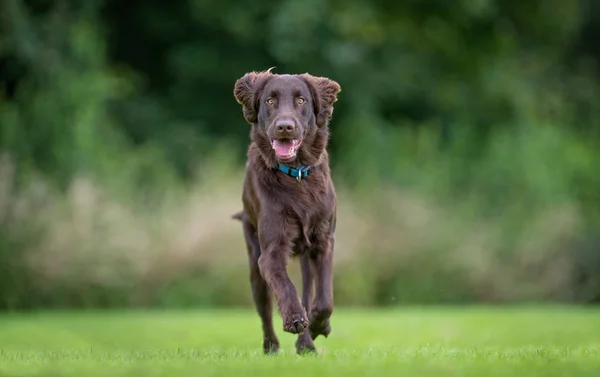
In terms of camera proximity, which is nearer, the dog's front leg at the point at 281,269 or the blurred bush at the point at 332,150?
the dog's front leg at the point at 281,269

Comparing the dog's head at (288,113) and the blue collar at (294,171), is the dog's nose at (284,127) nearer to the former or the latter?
the dog's head at (288,113)

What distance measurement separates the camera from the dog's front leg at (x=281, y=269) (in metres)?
6.30

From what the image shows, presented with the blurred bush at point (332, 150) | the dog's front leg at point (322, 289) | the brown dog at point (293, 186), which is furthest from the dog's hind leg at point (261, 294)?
the blurred bush at point (332, 150)

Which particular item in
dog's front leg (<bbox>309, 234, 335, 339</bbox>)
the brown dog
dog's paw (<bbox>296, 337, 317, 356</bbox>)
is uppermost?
the brown dog

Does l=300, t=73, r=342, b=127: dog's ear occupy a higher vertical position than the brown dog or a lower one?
higher

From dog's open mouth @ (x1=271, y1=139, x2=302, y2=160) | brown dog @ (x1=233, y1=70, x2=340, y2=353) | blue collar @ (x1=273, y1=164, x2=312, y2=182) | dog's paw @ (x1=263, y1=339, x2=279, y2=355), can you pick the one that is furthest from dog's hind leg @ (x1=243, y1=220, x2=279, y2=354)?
dog's open mouth @ (x1=271, y1=139, x2=302, y2=160)

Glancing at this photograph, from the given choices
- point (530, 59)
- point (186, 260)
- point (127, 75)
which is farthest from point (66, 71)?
point (530, 59)

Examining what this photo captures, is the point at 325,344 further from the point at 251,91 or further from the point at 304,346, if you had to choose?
the point at 251,91

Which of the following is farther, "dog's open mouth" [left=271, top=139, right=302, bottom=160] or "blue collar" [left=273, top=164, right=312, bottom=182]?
"blue collar" [left=273, top=164, right=312, bottom=182]

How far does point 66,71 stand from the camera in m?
19.4

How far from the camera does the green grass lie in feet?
17.2

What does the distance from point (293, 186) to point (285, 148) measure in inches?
10.4

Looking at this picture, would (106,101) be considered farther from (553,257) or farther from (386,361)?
(386,361)

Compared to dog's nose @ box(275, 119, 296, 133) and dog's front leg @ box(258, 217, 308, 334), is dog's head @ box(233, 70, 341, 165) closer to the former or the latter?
dog's nose @ box(275, 119, 296, 133)
